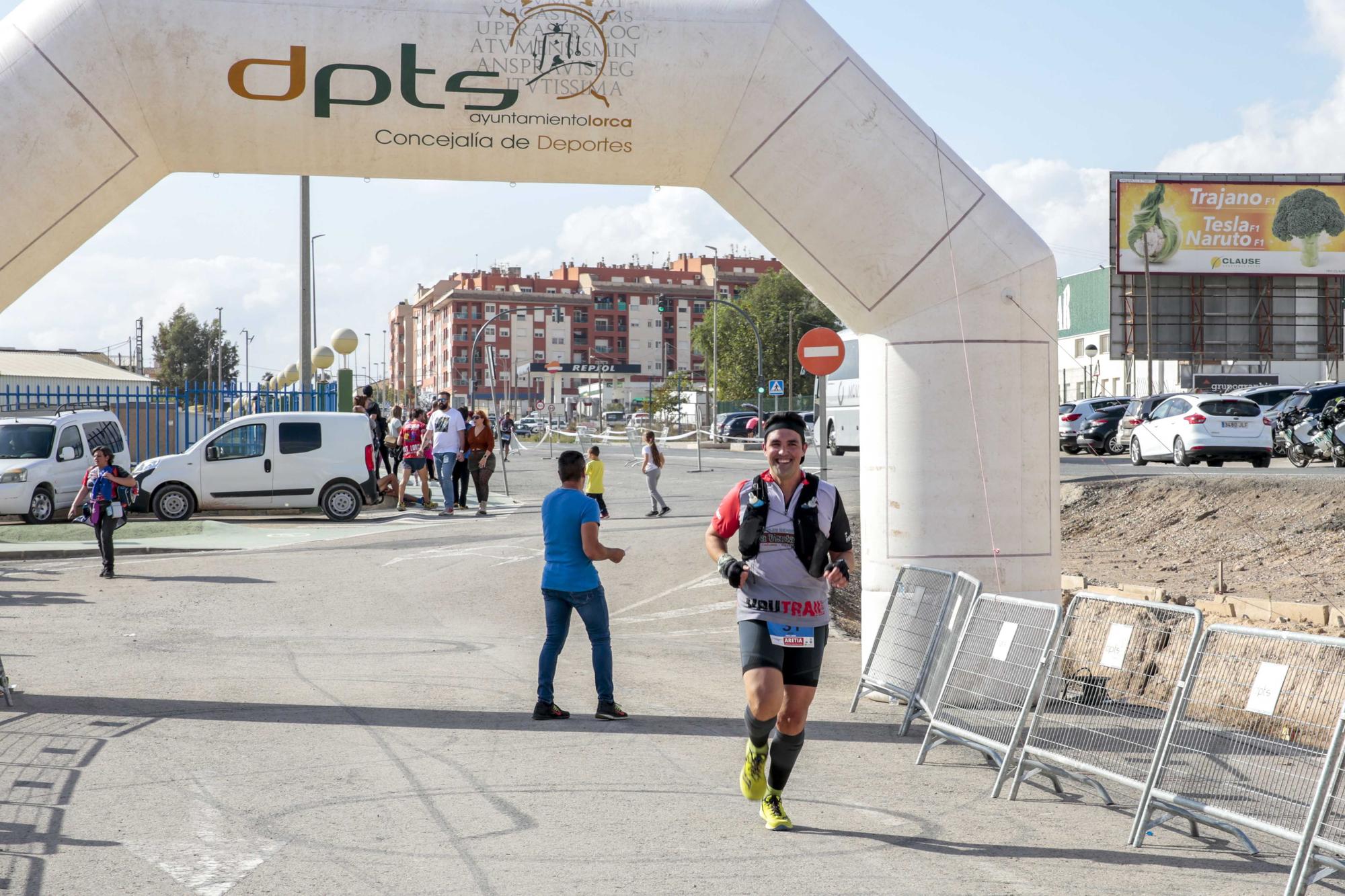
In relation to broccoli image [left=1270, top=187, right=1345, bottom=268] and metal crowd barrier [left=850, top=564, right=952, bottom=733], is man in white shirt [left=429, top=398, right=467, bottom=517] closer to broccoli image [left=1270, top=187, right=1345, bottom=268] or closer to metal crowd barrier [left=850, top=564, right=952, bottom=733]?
metal crowd barrier [left=850, top=564, right=952, bottom=733]

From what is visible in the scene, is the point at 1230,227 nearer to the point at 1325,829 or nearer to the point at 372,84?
the point at 372,84

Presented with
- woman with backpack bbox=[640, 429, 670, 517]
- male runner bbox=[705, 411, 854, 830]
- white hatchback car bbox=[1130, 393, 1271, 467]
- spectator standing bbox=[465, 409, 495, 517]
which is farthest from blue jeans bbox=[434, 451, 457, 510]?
male runner bbox=[705, 411, 854, 830]

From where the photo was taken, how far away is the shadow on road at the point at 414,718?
8.05m

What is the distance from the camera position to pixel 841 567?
614 cm

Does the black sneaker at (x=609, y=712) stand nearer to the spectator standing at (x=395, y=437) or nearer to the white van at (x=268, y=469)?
the white van at (x=268, y=469)

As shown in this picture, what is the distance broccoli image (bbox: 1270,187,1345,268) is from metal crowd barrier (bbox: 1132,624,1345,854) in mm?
61920

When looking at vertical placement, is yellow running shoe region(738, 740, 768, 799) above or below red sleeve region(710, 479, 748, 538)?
below

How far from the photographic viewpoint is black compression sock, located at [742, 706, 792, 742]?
608 centimetres

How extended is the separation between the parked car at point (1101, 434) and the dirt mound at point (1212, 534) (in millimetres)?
15071

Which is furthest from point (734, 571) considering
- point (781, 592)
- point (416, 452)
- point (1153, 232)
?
point (1153, 232)

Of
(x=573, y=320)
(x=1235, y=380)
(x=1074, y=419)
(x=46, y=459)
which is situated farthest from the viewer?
(x=573, y=320)

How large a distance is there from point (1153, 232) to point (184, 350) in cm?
6380

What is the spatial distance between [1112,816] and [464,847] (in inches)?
122

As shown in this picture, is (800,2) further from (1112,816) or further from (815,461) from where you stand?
(815,461)
